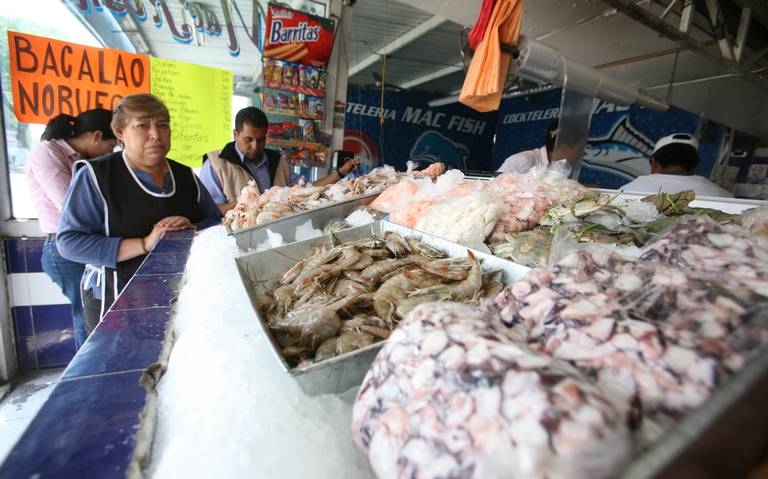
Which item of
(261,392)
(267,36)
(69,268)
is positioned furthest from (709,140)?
(69,268)

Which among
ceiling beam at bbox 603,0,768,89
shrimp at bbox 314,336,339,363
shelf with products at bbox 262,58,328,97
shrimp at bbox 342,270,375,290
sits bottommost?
shrimp at bbox 314,336,339,363

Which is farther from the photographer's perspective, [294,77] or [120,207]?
[294,77]

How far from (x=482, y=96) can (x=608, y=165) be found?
685cm

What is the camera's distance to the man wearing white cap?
307 centimetres

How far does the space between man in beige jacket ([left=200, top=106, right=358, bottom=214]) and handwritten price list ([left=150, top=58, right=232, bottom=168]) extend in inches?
19.9

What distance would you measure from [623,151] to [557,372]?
9.86 metres

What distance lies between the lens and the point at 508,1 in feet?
10.7

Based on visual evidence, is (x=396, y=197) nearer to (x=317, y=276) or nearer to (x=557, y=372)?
(x=317, y=276)

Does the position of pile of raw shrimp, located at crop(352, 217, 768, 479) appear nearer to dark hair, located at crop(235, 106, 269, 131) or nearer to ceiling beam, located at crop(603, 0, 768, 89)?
dark hair, located at crop(235, 106, 269, 131)

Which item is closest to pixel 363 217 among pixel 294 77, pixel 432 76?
pixel 294 77

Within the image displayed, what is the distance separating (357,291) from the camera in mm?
1276

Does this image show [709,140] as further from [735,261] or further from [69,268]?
[69,268]

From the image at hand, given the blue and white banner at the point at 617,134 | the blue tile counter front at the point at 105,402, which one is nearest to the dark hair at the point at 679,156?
the blue tile counter front at the point at 105,402

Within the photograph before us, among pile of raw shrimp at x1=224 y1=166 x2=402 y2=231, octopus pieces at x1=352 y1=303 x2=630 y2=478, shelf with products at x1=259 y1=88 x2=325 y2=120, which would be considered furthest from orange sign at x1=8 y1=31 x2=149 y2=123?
octopus pieces at x1=352 y1=303 x2=630 y2=478
